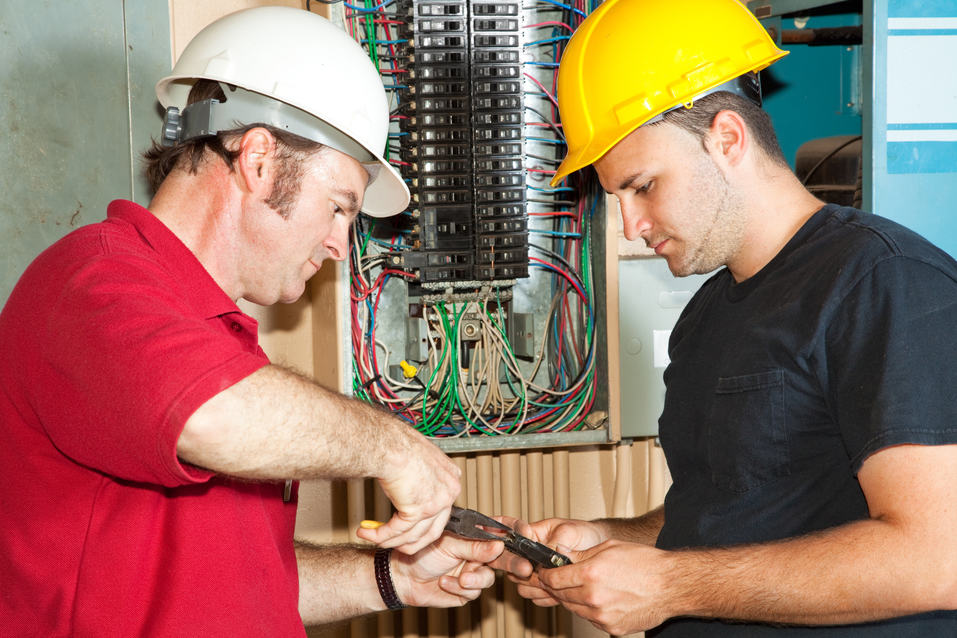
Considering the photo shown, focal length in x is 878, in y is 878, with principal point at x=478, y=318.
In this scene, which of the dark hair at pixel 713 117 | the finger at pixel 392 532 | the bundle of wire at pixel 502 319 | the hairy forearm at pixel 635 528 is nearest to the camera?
the finger at pixel 392 532

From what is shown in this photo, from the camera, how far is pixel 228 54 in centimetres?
137

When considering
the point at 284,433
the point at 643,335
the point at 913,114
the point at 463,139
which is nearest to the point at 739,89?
the point at 913,114

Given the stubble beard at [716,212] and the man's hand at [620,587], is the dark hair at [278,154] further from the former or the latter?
the man's hand at [620,587]

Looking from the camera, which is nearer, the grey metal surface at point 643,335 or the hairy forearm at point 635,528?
the hairy forearm at point 635,528

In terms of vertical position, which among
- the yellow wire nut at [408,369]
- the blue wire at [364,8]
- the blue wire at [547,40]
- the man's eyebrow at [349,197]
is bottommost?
the yellow wire nut at [408,369]

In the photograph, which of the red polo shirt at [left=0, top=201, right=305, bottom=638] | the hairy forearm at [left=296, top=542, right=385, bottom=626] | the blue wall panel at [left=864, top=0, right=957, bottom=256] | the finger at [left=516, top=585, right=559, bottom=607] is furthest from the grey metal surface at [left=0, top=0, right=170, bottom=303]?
the blue wall panel at [left=864, top=0, right=957, bottom=256]

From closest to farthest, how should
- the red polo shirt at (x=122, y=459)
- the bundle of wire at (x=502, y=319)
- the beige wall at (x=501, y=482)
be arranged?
the red polo shirt at (x=122, y=459) < the bundle of wire at (x=502, y=319) < the beige wall at (x=501, y=482)

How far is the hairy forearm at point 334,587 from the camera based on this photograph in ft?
5.31

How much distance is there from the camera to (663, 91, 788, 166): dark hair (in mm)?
1434

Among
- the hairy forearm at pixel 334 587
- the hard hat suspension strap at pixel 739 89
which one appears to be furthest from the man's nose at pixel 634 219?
the hairy forearm at pixel 334 587

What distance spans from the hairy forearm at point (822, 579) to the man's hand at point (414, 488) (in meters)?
0.35

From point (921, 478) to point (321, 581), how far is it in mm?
1037

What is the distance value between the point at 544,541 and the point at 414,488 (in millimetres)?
574

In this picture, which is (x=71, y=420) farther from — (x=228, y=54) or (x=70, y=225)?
(x=70, y=225)
